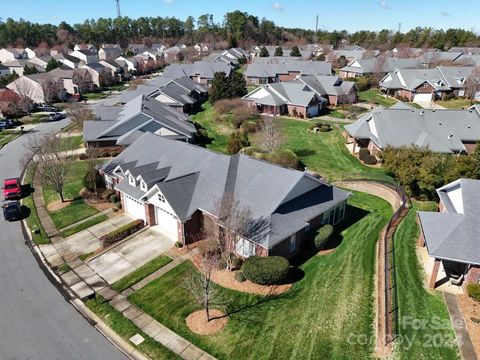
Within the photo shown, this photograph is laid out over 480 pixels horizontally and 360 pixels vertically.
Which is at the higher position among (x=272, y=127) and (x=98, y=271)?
(x=272, y=127)

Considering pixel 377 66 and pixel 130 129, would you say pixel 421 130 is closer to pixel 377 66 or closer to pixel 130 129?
pixel 130 129

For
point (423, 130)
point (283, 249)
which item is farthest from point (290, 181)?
point (423, 130)

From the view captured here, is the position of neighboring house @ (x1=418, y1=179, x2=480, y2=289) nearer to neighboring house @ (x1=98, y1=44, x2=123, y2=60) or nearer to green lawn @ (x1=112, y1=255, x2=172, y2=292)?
green lawn @ (x1=112, y1=255, x2=172, y2=292)

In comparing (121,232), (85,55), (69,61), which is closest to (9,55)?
(85,55)

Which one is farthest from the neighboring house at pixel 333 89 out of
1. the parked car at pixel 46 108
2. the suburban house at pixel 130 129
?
the parked car at pixel 46 108

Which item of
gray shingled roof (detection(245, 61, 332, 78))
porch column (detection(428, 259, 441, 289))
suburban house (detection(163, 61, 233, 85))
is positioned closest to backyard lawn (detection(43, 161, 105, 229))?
porch column (detection(428, 259, 441, 289))

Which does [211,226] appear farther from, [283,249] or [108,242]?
[108,242]
